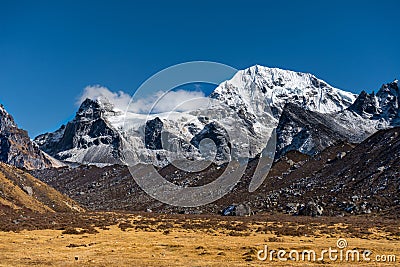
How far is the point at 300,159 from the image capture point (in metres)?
173

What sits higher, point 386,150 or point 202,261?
point 386,150

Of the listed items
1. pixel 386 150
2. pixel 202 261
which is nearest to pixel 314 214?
pixel 386 150

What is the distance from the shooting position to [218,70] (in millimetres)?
35688

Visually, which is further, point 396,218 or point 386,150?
point 386,150

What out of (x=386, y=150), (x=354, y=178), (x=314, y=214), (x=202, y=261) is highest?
(x=386, y=150)

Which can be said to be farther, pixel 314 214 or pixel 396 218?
pixel 314 214

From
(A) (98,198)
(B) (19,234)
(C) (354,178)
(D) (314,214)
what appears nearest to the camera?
(B) (19,234)

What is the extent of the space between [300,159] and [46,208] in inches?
4598

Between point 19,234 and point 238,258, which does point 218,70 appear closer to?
point 238,258

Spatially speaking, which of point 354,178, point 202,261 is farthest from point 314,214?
point 202,261

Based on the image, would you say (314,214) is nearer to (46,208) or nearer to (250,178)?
(46,208)

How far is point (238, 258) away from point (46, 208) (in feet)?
202

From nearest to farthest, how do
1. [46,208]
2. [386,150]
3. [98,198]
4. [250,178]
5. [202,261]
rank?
[202,261] → [46,208] → [386,150] → [250,178] → [98,198]

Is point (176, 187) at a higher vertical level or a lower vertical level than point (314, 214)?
higher
